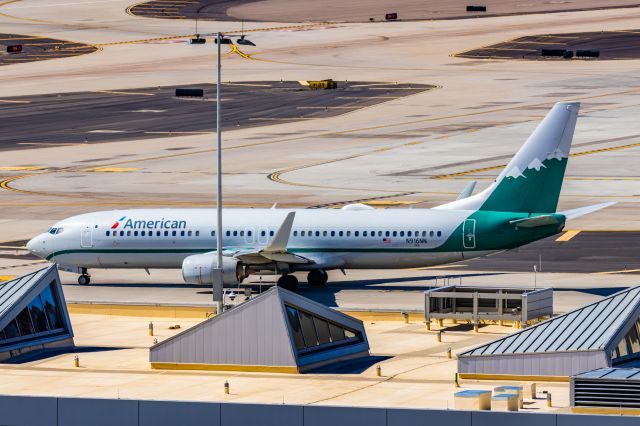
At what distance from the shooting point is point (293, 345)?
52.3 m

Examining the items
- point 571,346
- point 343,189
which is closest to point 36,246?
point 571,346

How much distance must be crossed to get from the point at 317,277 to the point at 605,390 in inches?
1647

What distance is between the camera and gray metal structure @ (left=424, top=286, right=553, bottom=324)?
63.2m

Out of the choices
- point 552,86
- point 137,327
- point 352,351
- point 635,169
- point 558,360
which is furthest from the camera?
point 552,86

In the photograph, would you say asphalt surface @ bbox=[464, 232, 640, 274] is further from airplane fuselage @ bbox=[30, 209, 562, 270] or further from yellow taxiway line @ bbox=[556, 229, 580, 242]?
airplane fuselage @ bbox=[30, 209, 562, 270]

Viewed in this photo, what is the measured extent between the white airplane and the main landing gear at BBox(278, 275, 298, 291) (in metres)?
0.05

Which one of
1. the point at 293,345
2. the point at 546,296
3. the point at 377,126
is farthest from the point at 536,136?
the point at 377,126

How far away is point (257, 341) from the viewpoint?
52812mm

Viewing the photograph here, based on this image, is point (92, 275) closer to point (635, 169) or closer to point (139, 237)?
point (139, 237)

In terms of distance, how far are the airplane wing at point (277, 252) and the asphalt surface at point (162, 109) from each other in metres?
79.9

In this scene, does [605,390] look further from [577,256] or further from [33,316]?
[577,256]

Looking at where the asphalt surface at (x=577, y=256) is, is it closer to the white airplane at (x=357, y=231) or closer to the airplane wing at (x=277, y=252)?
the white airplane at (x=357, y=231)

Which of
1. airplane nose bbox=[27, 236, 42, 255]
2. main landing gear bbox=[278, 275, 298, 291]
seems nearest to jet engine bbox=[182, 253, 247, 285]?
main landing gear bbox=[278, 275, 298, 291]

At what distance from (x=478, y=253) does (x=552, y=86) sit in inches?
4325
